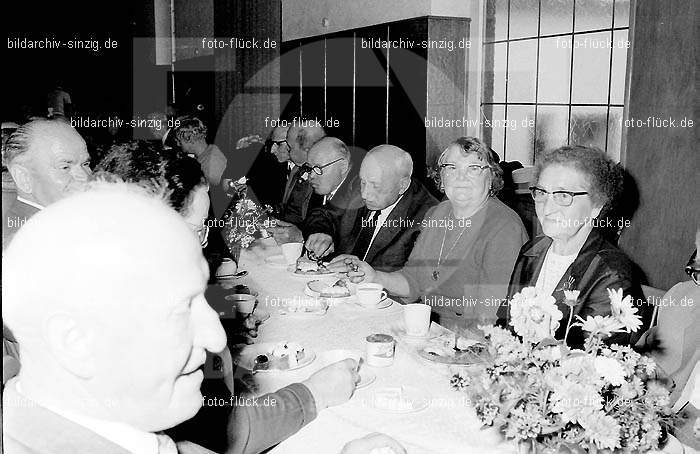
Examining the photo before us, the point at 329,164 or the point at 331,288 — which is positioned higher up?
the point at 329,164

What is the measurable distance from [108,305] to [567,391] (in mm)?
775

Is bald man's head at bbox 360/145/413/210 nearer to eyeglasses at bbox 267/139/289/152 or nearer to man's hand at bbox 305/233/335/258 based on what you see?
man's hand at bbox 305/233/335/258

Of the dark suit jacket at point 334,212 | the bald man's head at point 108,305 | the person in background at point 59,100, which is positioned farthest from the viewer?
the person in background at point 59,100

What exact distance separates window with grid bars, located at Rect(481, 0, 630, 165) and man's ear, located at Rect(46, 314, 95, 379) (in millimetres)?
3864

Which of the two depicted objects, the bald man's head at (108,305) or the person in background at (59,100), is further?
the person in background at (59,100)

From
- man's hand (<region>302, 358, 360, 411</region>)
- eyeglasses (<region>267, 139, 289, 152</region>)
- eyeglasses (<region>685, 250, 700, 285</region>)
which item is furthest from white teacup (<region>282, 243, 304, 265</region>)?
eyeglasses (<region>267, 139, 289, 152</region>)

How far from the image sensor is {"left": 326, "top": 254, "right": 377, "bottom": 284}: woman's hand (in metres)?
2.63

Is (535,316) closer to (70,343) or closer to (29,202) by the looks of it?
(70,343)

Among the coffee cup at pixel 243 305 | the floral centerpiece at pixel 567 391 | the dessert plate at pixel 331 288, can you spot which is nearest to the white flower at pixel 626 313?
the floral centerpiece at pixel 567 391

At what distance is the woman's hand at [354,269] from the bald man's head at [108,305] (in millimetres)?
1897

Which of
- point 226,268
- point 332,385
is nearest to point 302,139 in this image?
point 226,268

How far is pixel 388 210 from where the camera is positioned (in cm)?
322

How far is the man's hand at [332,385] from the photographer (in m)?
1.48

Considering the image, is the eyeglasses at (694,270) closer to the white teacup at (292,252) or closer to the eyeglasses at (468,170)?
the eyeglasses at (468,170)
